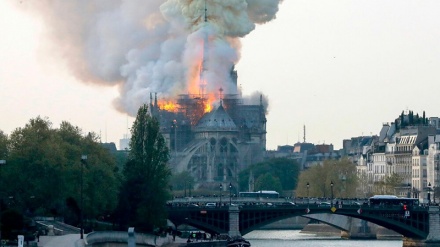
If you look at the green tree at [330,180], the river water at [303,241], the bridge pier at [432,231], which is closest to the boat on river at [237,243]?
the river water at [303,241]

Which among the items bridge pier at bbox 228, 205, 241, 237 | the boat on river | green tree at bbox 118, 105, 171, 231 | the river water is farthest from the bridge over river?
the boat on river

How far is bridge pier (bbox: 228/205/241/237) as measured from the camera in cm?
12218

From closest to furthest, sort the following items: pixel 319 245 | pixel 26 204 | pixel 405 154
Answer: pixel 26 204 < pixel 319 245 < pixel 405 154

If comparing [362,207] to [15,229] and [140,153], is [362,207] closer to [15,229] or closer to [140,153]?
[140,153]

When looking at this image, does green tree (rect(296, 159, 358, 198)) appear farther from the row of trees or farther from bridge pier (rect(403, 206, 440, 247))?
the row of trees

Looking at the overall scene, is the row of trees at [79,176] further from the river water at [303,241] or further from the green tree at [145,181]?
the river water at [303,241]

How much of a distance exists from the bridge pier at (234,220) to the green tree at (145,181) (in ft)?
27.7

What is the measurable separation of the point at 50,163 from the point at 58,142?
7.64 metres

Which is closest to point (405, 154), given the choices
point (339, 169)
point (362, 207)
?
point (339, 169)

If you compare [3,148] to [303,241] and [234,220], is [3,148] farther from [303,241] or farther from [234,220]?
[303,241]

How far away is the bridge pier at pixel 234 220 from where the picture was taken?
401 ft

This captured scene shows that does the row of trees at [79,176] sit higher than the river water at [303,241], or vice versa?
the row of trees at [79,176]

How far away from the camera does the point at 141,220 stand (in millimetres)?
110000

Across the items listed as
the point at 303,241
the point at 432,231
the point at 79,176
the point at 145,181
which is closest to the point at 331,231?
the point at 303,241
